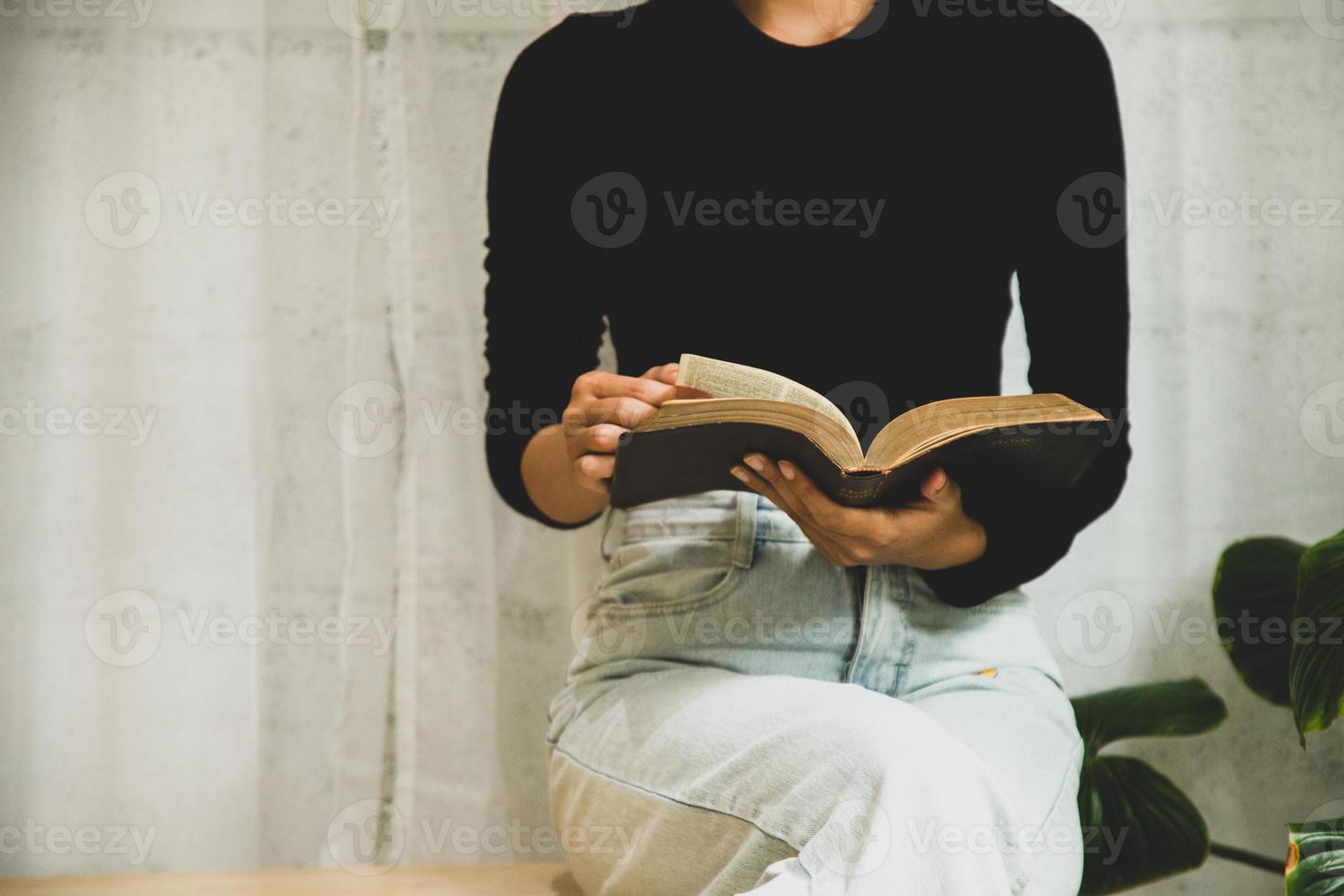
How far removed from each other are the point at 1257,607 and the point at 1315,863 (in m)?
0.33

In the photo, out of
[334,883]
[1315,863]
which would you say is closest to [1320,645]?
[1315,863]

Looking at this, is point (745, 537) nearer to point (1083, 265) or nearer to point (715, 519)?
point (715, 519)

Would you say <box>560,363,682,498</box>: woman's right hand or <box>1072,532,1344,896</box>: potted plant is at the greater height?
<box>560,363,682,498</box>: woman's right hand

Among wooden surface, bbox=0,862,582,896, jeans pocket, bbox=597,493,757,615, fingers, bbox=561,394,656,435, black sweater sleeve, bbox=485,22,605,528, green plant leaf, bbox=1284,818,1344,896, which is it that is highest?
black sweater sleeve, bbox=485,22,605,528

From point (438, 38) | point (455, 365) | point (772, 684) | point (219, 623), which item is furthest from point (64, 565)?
point (772, 684)

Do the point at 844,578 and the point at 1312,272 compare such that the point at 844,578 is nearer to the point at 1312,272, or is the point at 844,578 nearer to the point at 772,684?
the point at 772,684

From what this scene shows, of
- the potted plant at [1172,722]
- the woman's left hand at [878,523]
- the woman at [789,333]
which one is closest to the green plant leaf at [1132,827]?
the potted plant at [1172,722]

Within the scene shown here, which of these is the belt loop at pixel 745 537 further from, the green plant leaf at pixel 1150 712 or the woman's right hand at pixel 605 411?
the green plant leaf at pixel 1150 712

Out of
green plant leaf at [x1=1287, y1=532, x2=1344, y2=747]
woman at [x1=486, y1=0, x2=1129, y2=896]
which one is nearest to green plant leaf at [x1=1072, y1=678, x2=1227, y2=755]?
green plant leaf at [x1=1287, y1=532, x2=1344, y2=747]

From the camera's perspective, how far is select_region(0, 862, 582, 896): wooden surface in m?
0.97

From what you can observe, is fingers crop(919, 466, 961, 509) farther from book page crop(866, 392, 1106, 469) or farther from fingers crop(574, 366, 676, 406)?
fingers crop(574, 366, 676, 406)

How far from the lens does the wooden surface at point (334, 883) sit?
0.97 meters

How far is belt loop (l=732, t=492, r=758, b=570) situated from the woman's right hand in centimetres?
11

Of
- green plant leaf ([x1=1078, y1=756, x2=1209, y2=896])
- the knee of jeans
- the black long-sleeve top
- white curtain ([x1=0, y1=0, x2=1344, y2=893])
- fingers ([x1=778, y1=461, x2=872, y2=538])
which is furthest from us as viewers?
white curtain ([x1=0, y1=0, x2=1344, y2=893])
